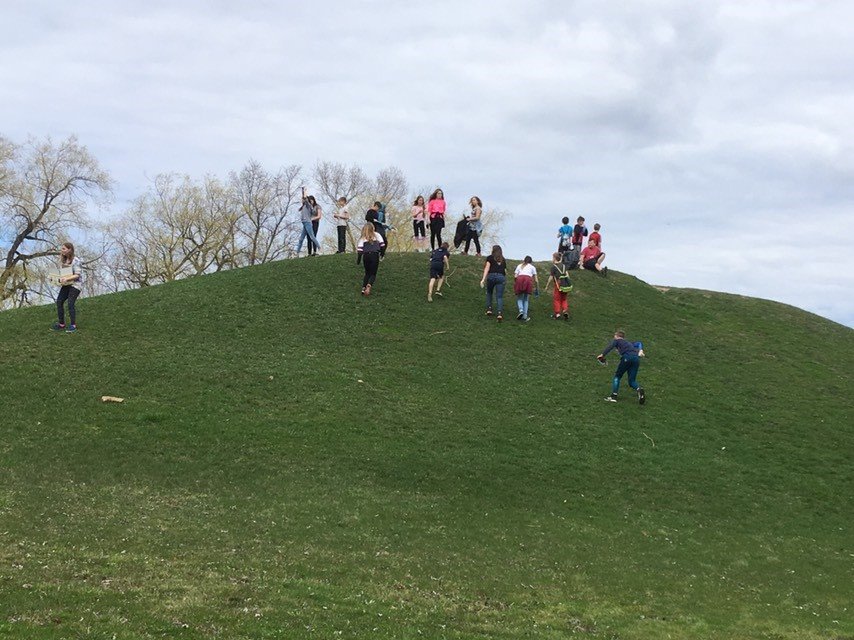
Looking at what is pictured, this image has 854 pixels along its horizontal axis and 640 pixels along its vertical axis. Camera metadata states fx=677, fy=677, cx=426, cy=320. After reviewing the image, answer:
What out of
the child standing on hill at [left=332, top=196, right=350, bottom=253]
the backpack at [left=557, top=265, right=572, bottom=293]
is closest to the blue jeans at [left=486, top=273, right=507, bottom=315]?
the backpack at [left=557, top=265, right=572, bottom=293]

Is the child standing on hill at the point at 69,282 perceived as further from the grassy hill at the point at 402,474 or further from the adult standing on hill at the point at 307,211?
the adult standing on hill at the point at 307,211

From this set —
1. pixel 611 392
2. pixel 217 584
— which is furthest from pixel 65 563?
pixel 611 392

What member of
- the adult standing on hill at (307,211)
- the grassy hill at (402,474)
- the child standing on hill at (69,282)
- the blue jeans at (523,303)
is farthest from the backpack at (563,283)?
the child standing on hill at (69,282)

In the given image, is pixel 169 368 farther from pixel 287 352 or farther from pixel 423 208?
pixel 423 208

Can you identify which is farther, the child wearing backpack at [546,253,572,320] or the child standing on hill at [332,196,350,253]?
the child standing on hill at [332,196,350,253]

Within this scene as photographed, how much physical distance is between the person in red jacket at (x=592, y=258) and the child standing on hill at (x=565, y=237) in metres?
1.35

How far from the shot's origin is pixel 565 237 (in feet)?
109

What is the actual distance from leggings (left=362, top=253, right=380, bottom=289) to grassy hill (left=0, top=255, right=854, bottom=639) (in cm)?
91

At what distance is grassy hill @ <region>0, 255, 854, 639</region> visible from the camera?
359 inches

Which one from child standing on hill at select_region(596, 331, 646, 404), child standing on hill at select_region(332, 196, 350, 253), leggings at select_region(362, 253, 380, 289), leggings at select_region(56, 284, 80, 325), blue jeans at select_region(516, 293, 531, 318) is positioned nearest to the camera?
child standing on hill at select_region(596, 331, 646, 404)

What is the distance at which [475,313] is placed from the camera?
27.5 m

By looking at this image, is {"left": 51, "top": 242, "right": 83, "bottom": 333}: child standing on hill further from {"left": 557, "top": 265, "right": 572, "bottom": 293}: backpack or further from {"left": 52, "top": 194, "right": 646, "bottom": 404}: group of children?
{"left": 557, "top": 265, "right": 572, "bottom": 293}: backpack

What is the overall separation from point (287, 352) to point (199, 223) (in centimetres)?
4045

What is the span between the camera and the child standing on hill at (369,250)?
25578 millimetres
